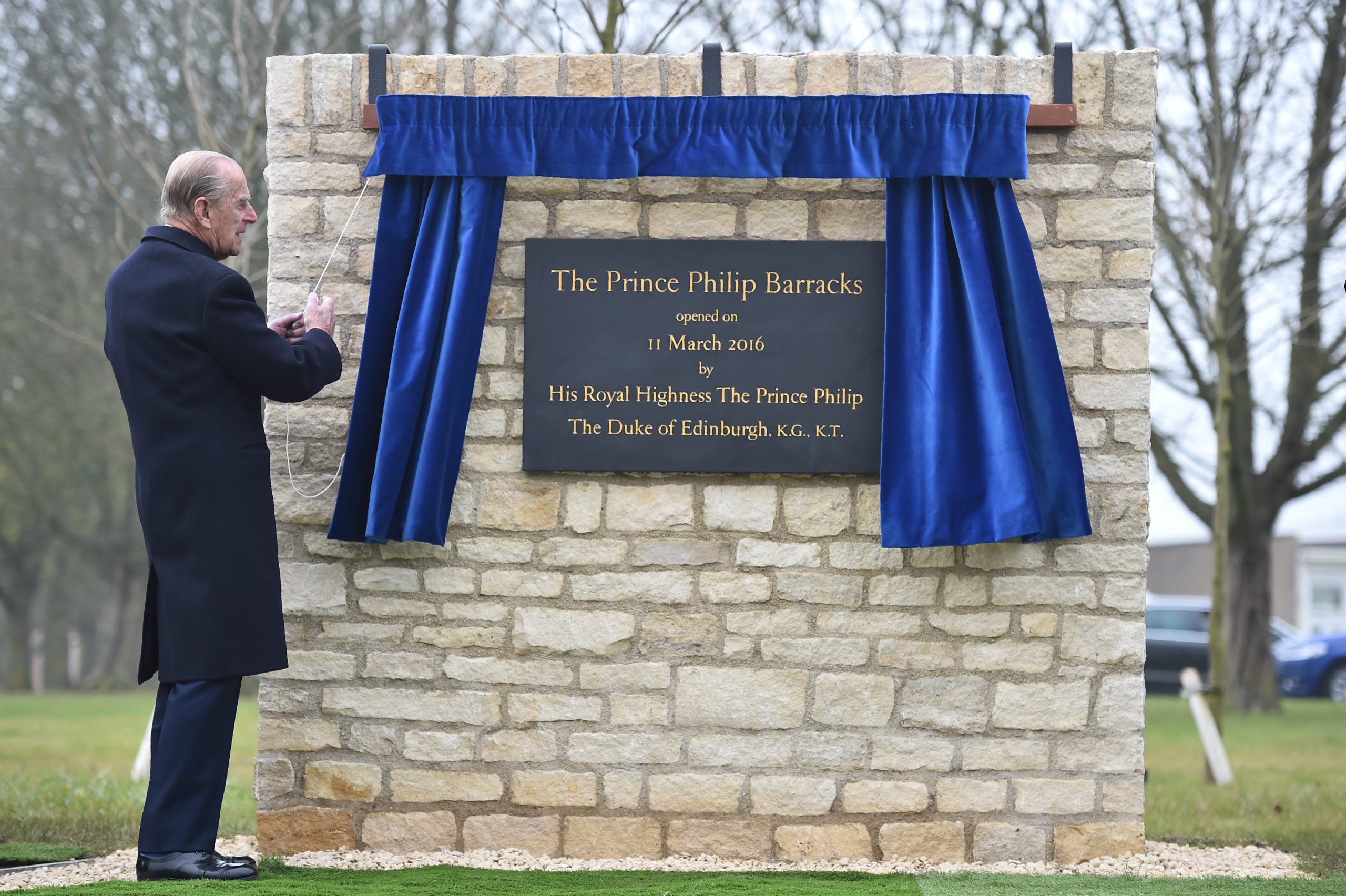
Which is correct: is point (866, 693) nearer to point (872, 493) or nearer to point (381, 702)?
point (872, 493)

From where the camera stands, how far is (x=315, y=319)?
3676 mm

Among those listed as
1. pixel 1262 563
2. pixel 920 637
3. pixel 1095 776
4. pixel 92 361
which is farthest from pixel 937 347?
pixel 92 361

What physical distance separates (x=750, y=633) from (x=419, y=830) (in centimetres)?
128

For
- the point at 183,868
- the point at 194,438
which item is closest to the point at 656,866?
the point at 183,868

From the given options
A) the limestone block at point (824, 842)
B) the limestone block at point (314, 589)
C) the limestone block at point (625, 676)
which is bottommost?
the limestone block at point (824, 842)

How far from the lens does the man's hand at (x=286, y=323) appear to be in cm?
372

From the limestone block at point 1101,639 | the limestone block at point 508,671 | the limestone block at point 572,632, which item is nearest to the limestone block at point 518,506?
the limestone block at point 572,632

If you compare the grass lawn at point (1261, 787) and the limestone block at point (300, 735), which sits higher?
the limestone block at point (300, 735)

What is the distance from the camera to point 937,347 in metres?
3.87

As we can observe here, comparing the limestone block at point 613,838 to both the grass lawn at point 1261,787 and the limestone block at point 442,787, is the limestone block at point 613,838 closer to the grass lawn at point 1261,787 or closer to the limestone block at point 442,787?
the limestone block at point 442,787

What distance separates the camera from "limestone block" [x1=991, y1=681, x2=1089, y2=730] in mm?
3961

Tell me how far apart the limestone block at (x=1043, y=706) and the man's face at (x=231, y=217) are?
2783mm

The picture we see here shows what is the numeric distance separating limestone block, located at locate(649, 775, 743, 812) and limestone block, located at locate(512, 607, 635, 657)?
1.55ft

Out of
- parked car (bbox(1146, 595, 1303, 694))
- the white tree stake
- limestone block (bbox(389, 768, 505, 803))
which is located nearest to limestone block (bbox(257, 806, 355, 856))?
limestone block (bbox(389, 768, 505, 803))
